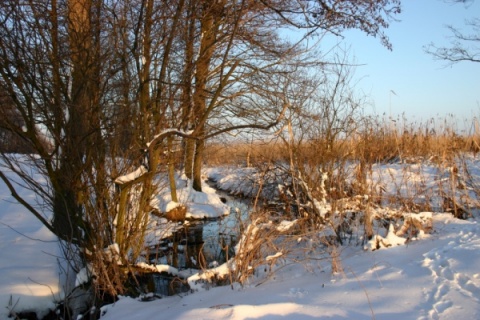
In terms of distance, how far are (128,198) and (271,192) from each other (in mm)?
4060

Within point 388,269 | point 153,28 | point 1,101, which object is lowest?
point 388,269

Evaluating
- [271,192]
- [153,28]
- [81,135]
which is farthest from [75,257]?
[271,192]

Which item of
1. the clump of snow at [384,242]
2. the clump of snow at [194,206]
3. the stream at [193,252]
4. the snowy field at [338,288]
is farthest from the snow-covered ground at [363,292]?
the clump of snow at [194,206]

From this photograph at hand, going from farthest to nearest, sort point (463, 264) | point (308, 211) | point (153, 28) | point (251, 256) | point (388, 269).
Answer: point (308, 211) < point (153, 28) < point (251, 256) < point (388, 269) < point (463, 264)

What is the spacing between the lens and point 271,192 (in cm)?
808

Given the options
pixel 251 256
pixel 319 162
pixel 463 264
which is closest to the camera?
pixel 463 264

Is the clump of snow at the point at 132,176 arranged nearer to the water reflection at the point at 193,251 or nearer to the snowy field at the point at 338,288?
the water reflection at the point at 193,251

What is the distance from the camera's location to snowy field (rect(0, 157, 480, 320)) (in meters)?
2.76

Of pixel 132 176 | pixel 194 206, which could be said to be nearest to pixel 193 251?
pixel 132 176

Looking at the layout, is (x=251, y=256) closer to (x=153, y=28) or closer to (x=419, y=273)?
(x=419, y=273)

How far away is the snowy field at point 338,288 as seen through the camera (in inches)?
109

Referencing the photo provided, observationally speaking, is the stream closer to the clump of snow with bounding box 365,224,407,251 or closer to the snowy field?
the snowy field

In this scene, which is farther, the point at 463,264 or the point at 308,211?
the point at 308,211

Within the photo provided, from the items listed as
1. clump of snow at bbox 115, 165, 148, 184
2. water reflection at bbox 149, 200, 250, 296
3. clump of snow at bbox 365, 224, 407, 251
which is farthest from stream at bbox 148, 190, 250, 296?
clump of snow at bbox 365, 224, 407, 251
